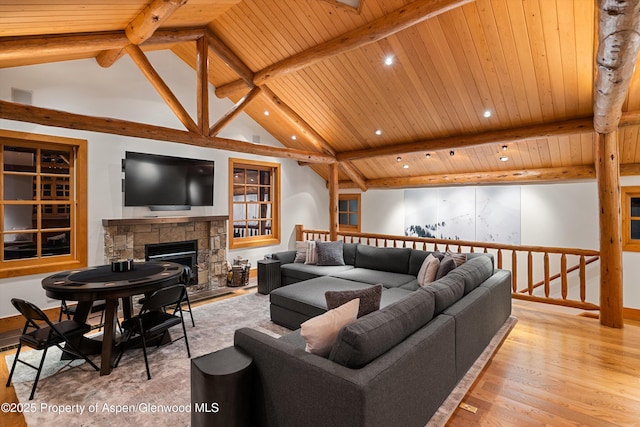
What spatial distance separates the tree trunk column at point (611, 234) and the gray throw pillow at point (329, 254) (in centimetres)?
351

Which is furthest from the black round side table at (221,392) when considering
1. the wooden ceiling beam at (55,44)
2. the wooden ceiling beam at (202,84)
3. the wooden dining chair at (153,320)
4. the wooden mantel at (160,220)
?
the wooden ceiling beam at (202,84)

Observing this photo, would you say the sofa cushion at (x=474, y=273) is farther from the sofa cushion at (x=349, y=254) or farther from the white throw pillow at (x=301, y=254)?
the white throw pillow at (x=301, y=254)

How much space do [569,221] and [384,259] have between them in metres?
3.58

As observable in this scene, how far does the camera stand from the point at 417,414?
74.6 inches

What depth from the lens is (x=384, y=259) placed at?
5090 mm

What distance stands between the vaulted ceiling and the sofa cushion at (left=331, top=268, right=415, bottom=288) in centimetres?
250

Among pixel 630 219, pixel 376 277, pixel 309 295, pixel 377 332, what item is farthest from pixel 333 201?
pixel 377 332

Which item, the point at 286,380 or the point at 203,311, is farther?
the point at 203,311

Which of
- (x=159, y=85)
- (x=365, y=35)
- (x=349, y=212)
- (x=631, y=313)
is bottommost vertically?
(x=631, y=313)

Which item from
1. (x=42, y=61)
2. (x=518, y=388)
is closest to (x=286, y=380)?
(x=518, y=388)

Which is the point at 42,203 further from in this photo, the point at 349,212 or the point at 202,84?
the point at 349,212

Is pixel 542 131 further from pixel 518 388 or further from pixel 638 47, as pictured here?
pixel 518 388

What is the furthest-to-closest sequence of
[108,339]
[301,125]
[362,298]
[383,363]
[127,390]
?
[301,125]
[108,339]
[127,390]
[362,298]
[383,363]

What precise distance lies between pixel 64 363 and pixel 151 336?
977 millimetres
